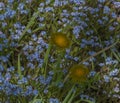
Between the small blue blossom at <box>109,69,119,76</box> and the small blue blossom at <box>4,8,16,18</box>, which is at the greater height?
the small blue blossom at <box>4,8,16,18</box>

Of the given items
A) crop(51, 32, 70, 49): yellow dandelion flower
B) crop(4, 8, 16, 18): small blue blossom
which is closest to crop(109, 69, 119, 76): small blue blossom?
crop(51, 32, 70, 49): yellow dandelion flower

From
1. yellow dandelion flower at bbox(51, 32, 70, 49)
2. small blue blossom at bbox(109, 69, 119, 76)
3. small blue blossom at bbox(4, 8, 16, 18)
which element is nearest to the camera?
yellow dandelion flower at bbox(51, 32, 70, 49)

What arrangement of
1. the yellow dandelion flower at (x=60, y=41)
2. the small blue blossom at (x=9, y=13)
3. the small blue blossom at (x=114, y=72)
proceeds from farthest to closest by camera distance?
the small blue blossom at (x=9, y=13) → the small blue blossom at (x=114, y=72) → the yellow dandelion flower at (x=60, y=41)

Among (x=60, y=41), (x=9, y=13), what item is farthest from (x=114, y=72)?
(x=9, y=13)

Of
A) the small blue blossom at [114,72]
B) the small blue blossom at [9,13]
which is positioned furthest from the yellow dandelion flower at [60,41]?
the small blue blossom at [9,13]

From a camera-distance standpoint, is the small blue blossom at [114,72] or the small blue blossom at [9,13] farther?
the small blue blossom at [9,13]

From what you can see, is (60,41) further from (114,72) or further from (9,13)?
(9,13)

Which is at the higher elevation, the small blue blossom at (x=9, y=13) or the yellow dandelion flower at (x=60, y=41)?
the yellow dandelion flower at (x=60, y=41)

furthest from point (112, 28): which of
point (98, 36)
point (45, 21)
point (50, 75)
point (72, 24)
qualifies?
point (50, 75)

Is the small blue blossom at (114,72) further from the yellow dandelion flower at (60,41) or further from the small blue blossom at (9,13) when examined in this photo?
the small blue blossom at (9,13)

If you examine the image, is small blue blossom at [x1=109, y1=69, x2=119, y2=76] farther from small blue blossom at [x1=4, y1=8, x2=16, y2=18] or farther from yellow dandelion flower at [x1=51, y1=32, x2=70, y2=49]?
small blue blossom at [x1=4, y1=8, x2=16, y2=18]

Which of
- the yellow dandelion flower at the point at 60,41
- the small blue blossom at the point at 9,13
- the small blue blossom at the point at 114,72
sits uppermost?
the yellow dandelion flower at the point at 60,41
